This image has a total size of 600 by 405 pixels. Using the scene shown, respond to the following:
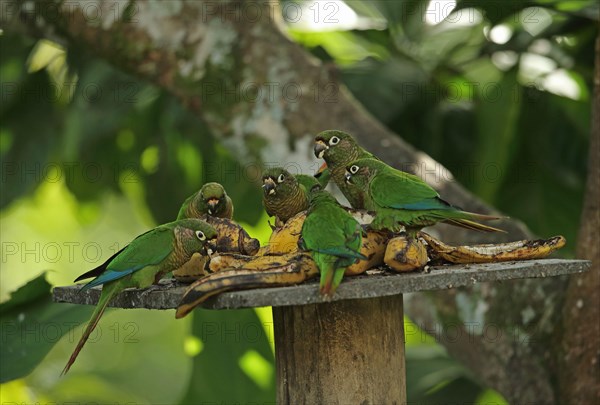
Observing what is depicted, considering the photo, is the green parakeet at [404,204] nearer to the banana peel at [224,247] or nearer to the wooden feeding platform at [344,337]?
the wooden feeding platform at [344,337]

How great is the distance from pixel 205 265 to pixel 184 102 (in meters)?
1.77

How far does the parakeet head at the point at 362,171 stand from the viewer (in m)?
2.62

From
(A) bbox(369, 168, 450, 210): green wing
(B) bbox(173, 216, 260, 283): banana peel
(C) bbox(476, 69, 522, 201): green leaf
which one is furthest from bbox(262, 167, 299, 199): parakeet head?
(C) bbox(476, 69, 522, 201): green leaf

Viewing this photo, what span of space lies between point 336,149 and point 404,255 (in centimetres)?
48

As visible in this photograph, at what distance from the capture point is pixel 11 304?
369 cm

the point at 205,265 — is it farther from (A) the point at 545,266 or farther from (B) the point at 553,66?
(B) the point at 553,66

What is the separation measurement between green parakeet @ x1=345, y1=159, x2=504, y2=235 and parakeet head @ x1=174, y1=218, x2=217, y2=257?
42cm

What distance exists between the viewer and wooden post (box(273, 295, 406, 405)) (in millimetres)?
2559

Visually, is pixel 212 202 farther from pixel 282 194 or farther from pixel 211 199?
pixel 282 194

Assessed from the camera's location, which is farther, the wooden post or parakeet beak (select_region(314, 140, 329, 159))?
parakeet beak (select_region(314, 140, 329, 159))

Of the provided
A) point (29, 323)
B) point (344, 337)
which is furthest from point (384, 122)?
point (344, 337)

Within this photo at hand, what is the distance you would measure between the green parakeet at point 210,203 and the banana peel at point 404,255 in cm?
59

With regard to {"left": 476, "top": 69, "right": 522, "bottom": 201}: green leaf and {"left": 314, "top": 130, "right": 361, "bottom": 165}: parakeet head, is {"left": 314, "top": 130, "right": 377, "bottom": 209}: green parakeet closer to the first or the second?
{"left": 314, "top": 130, "right": 361, "bottom": 165}: parakeet head

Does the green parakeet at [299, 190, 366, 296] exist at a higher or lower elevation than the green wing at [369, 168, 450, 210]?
lower
